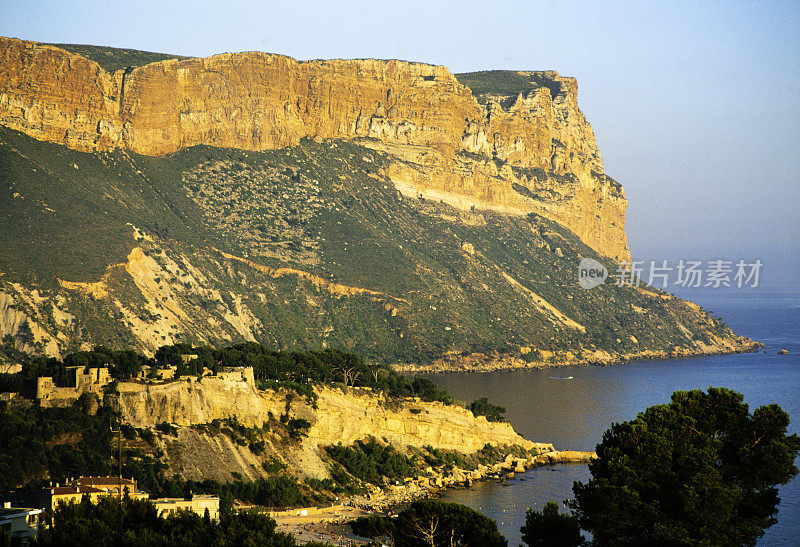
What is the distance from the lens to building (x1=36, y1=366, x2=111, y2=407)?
62.4 meters

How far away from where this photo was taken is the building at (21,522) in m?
42.3

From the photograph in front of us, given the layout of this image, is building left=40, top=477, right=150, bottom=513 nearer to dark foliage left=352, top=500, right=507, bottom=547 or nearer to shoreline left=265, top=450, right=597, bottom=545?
shoreline left=265, top=450, right=597, bottom=545

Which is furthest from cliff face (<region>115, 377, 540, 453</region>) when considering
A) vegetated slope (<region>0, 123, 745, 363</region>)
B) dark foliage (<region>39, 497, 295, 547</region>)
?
vegetated slope (<region>0, 123, 745, 363</region>)

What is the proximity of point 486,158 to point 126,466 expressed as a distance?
476 feet

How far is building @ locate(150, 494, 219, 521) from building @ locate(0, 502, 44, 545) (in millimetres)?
5101

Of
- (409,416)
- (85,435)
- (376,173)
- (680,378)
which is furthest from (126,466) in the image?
(376,173)

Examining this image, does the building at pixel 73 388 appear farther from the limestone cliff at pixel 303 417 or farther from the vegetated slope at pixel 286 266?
the vegetated slope at pixel 286 266

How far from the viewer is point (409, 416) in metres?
78.5

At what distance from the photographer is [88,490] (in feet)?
165

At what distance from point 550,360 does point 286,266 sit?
125ft

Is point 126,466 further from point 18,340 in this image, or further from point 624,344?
point 624,344

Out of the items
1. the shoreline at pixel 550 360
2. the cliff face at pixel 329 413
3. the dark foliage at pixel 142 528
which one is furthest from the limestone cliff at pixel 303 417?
the shoreline at pixel 550 360

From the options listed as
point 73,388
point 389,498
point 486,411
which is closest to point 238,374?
point 73,388

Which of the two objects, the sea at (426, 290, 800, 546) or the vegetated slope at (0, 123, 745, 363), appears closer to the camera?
the sea at (426, 290, 800, 546)
